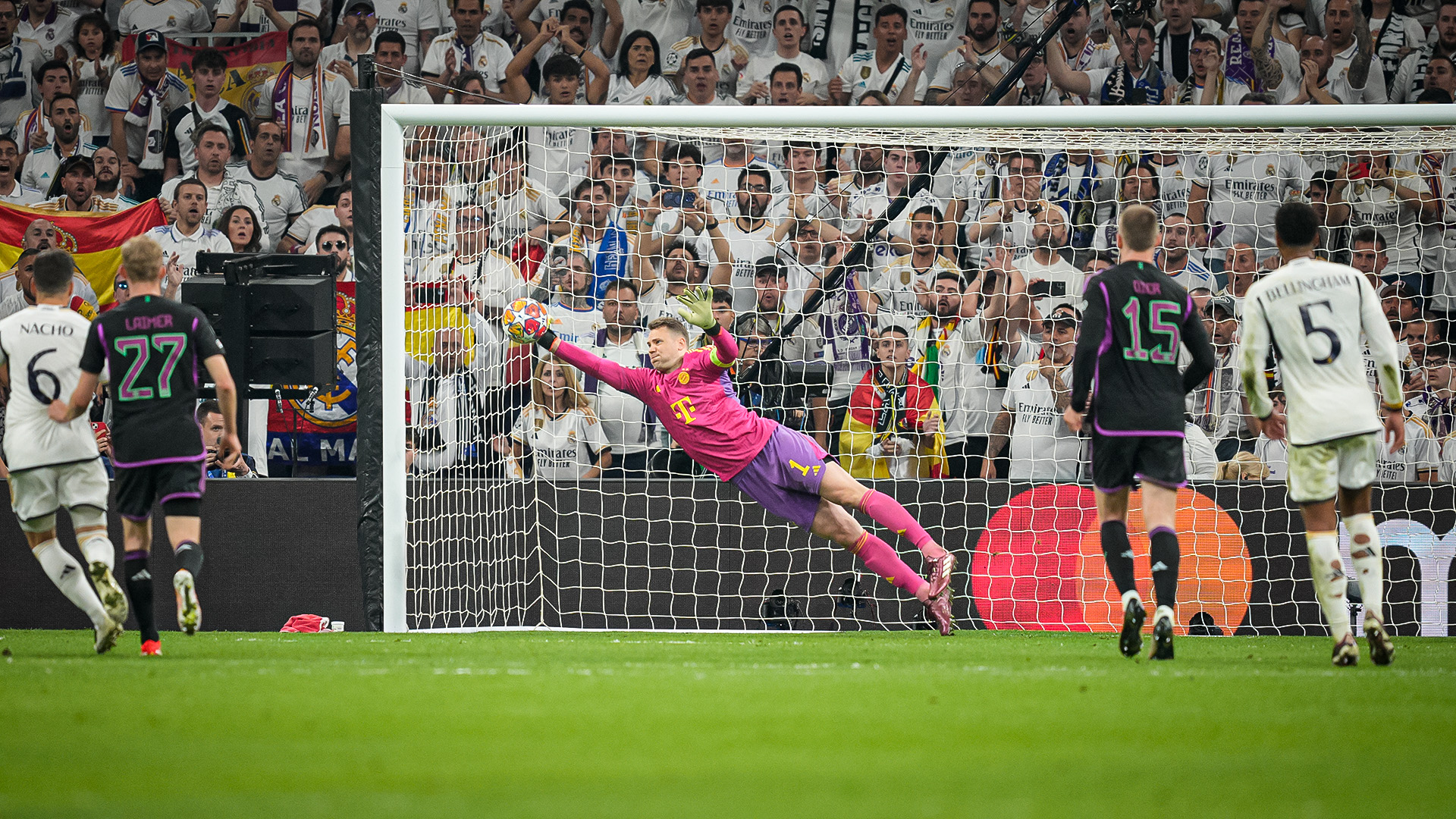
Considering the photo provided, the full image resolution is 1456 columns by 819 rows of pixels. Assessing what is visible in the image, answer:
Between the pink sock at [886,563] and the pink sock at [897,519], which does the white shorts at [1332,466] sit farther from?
the pink sock at [886,563]

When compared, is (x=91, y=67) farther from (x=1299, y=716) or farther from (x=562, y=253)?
(x=1299, y=716)

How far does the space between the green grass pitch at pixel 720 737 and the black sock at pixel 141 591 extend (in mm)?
154

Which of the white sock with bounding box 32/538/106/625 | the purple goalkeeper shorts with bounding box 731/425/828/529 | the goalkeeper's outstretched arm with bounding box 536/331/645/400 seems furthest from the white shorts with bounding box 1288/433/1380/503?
the white sock with bounding box 32/538/106/625

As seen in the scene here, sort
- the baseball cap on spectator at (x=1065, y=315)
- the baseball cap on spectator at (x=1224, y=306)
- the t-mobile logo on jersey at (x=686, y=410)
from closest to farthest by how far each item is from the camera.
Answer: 1. the t-mobile logo on jersey at (x=686, y=410)
2. the baseball cap on spectator at (x=1065, y=315)
3. the baseball cap on spectator at (x=1224, y=306)

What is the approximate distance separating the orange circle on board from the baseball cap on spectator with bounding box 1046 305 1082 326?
1463mm

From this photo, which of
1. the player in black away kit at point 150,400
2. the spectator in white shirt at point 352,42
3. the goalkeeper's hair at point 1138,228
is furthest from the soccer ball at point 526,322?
the spectator in white shirt at point 352,42

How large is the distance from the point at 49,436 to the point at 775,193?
5443mm

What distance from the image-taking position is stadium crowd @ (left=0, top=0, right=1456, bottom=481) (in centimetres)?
873

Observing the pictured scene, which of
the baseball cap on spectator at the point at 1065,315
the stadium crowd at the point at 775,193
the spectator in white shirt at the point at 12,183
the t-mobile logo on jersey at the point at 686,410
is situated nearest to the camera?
the t-mobile logo on jersey at the point at 686,410

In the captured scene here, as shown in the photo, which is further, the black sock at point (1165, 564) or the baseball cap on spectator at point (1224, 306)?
the baseball cap on spectator at point (1224, 306)

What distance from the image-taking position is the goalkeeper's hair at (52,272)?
5.55 m

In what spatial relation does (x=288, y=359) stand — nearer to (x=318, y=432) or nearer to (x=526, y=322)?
(x=526, y=322)

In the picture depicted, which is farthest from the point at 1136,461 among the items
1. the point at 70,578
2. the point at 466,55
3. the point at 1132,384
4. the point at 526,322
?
the point at 466,55

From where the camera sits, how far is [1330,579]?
4.94 metres
